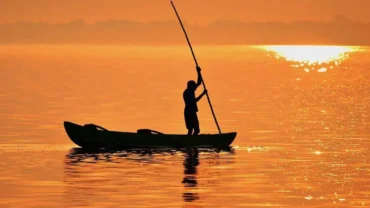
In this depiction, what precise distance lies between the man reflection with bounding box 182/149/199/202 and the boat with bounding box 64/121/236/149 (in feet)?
1.40

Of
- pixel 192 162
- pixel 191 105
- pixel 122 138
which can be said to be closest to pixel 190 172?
pixel 192 162

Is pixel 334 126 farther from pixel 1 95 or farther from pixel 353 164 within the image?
pixel 1 95

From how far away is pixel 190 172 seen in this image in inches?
1293

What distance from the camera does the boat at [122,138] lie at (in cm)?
3744

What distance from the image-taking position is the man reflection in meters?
28.5

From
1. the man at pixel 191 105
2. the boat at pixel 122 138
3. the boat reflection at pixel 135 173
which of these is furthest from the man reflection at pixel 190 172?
the man at pixel 191 105

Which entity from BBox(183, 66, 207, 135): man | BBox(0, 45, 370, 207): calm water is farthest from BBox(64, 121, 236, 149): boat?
BBox(183, 66, 207, 135): man

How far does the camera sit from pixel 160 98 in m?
74.4

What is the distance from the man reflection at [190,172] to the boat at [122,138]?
43 cm

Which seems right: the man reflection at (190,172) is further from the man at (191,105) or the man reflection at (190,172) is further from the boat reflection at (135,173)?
the man at (191,105)

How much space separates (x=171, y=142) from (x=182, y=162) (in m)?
2.84

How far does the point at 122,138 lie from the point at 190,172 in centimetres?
505

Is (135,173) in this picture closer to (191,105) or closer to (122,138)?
(122,138)

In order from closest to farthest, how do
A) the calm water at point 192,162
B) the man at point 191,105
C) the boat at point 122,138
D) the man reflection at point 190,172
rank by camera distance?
the calm water at point 192,162, the man reflection at point 190,172, the boat at point 122,138, the man at point 191,105
